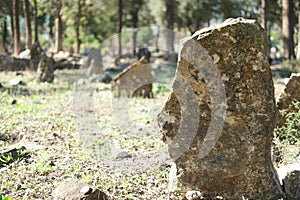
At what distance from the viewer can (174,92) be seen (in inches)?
164

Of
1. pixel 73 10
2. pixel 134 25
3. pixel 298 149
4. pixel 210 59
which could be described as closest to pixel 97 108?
pixel 298 149

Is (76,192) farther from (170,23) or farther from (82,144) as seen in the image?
(170,23)

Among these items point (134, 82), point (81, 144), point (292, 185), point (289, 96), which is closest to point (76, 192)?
point (292, 185)

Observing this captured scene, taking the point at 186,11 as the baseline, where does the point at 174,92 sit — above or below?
below

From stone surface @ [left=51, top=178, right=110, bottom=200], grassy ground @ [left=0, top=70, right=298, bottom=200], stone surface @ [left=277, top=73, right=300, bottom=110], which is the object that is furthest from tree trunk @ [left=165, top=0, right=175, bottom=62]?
stone surface @ [left=51, top=178, right=110, bottom=200]

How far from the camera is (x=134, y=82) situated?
1227 centimetres

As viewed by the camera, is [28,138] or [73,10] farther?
[73,10]

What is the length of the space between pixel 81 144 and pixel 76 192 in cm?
259

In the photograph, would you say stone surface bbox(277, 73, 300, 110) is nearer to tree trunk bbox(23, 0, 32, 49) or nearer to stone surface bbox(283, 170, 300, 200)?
stone surface bbox(283, 170, 300, 200)

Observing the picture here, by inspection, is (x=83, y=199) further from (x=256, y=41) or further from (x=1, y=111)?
(x=1, y=111)

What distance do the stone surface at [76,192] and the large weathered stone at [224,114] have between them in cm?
89

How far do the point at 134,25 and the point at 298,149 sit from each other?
3327 cm

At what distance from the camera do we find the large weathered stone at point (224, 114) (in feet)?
→ 13.2

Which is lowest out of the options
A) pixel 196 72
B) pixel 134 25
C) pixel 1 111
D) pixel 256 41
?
pixel 1 111
